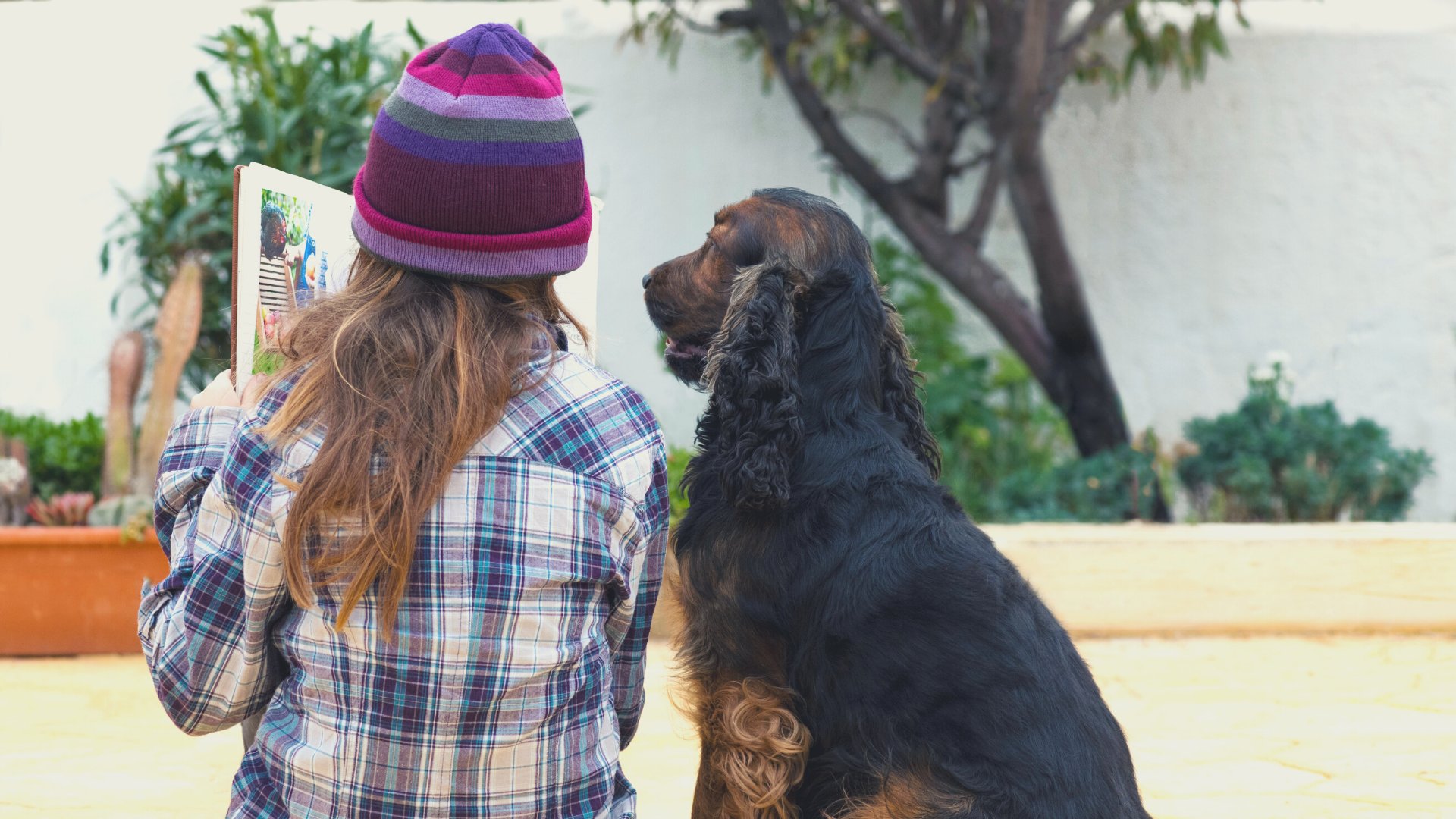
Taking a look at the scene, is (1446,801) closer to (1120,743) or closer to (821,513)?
(1120,743)

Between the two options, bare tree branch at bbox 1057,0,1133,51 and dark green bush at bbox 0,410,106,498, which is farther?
bare tree branch at bbox 1057,0,1133,51

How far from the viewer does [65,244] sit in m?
6.23

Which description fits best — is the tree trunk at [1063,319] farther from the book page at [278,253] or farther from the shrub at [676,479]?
the book page at [278,253]

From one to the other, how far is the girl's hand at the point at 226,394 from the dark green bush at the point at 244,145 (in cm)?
363

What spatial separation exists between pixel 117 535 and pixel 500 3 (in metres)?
3.70

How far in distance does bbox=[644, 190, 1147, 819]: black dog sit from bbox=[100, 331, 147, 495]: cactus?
354 cm

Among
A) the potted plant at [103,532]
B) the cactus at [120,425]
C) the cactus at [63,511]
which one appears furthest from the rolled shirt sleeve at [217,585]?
the cactus at [120,425]

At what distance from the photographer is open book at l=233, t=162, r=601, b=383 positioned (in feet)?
6.13

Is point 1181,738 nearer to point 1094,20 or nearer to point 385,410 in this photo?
point 385,410

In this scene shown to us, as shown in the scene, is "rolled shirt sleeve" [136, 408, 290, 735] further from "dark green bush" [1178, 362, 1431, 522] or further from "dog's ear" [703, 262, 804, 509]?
"dark green bush" [1178, 362, 1431, 522]

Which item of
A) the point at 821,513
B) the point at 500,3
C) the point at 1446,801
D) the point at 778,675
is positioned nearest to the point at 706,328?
the point at 821,513

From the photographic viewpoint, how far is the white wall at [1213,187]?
21.8 feet

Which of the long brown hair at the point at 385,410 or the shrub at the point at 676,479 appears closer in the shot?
the long brown hair at the point at 385,410

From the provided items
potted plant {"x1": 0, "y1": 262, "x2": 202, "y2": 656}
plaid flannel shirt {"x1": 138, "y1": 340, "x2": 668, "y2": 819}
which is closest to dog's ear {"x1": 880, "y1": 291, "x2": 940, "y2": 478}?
plaid flannel shirt {"x1": 138, "y1": 340, "x2": 668, "y2": 819}
